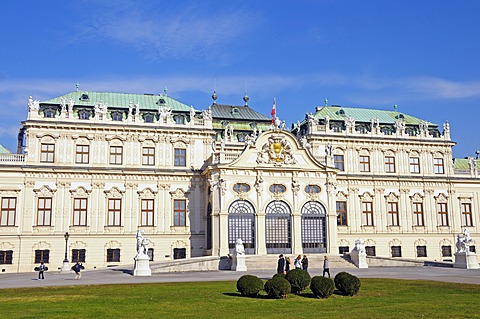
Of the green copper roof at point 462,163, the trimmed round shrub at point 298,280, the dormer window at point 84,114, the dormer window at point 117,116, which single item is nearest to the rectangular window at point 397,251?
the green copper roof at point 462,163

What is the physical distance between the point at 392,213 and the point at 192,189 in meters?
23.6

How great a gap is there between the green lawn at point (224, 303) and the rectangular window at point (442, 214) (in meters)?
36.9

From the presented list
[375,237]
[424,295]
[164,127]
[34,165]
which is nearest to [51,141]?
[34,165]

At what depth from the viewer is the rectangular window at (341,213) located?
2359 inches

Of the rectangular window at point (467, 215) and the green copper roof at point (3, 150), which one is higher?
the green copper roof at point (3, 150)

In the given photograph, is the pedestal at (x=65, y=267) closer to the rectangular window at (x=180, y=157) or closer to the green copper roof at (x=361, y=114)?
the rectangular window at (x=180, y=157)

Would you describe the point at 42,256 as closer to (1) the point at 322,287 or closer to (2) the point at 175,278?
(2) the point at 175,278

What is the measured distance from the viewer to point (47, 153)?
2121 inches

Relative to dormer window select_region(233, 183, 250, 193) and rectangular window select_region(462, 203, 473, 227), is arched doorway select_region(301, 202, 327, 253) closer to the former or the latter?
dormer window select_region(233, 183, 250, 193)

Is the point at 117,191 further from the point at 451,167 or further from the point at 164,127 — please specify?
the point at 451,167

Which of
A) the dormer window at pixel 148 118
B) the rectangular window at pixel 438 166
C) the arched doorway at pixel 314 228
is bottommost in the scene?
the arched doorway at pixel 314 228

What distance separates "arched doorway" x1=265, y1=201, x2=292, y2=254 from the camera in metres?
52.9

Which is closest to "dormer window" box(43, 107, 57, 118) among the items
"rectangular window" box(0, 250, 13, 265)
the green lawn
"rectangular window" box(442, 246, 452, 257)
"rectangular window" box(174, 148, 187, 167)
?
"rectangular window" box(174, 148, 187, 167)

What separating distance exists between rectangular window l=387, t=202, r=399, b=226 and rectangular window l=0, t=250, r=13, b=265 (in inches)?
1602
